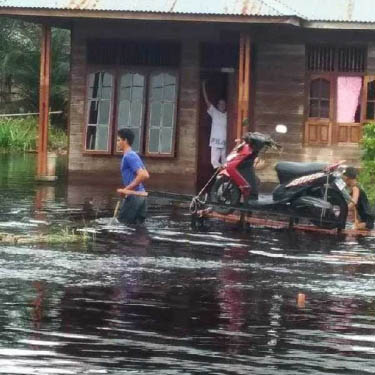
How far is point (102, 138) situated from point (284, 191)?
905 centimetres

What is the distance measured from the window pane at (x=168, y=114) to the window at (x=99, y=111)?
3.58 feet

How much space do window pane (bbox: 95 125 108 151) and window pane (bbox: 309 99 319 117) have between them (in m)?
4.05

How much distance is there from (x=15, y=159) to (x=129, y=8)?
456 inches

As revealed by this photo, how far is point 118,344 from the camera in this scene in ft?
28.8

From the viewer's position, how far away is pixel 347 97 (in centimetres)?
2395

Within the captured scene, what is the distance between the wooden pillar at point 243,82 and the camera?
22.2 metres

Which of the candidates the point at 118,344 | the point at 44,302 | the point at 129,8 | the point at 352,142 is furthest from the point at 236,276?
the point at 352,142

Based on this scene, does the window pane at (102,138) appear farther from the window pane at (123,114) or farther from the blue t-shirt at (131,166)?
the blue t-shirt at (131,166)

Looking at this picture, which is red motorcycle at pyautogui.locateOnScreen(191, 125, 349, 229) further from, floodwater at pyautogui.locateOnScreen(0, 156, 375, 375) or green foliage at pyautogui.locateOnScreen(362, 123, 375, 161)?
green foliage at pyautogui.locateOnScreen(362, 123, 375, 161)

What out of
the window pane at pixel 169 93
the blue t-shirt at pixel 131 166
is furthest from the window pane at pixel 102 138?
the blue t-shirt at pixel 131 166

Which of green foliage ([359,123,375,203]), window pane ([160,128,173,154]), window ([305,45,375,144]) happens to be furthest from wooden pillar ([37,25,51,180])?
green foliage ([359,123,375,203])

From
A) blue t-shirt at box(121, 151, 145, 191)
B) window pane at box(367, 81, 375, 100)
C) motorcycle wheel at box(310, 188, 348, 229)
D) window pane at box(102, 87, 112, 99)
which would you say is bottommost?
motorcycle wheel at box(310, 188, 348, 229)

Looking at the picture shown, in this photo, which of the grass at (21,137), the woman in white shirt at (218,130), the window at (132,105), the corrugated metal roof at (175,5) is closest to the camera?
the corrugated metal roof at (175,5)

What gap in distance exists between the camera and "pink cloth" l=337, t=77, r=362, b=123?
23875 mm
